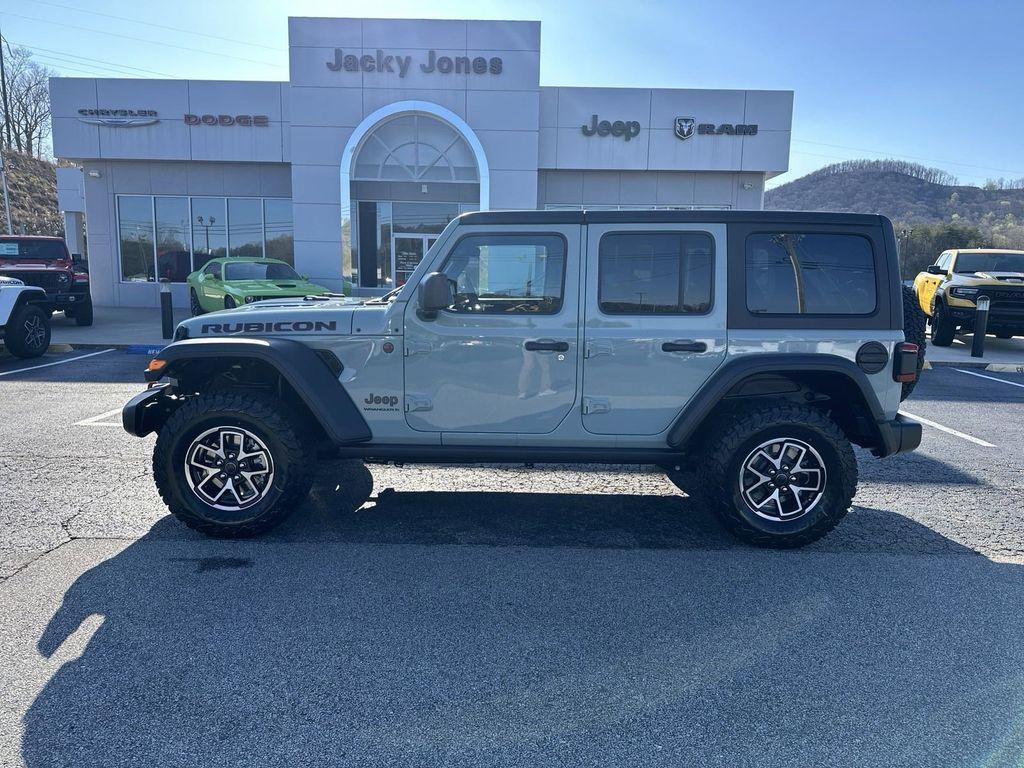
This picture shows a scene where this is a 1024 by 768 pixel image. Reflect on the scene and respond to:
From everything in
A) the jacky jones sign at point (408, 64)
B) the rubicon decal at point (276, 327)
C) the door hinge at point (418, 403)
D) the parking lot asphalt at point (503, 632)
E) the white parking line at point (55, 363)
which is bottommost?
the parking lot asphalt at point (503, 632)

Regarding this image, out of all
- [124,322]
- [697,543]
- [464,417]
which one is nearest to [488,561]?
[464,417]

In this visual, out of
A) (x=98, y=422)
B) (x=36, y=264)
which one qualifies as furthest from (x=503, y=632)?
(x=36, y=264)

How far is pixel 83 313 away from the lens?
15891mm

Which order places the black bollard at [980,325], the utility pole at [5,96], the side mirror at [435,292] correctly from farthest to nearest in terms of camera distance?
the utility pole at [5,96], the black bollard at [980,325], the side mirror at [435,292]

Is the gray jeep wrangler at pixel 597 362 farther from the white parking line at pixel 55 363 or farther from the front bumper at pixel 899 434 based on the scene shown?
the white parking line at pixel 55 363

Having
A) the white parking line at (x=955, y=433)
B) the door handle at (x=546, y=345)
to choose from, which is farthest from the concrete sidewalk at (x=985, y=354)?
the door handle at (x=546, y=345)

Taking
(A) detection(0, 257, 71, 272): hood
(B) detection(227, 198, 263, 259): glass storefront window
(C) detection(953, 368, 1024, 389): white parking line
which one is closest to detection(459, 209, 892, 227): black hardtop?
(C) detection(953, 368, 1024, 389): white parking line

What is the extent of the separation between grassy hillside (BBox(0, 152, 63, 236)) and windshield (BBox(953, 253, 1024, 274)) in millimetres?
58432

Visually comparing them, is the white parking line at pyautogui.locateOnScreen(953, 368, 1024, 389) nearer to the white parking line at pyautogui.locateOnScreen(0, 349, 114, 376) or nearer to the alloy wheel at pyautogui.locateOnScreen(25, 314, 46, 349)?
the white parking line at pyautogui.locateOnScreen(0, 349, 114, 376)

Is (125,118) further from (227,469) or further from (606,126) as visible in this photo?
(227,469)

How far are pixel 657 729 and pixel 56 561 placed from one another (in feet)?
11.3

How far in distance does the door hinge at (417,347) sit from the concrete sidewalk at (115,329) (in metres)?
10.4

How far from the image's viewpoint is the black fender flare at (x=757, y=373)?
4.21 metres

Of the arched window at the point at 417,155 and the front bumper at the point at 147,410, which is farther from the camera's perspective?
the arched window at the point at 417,155
